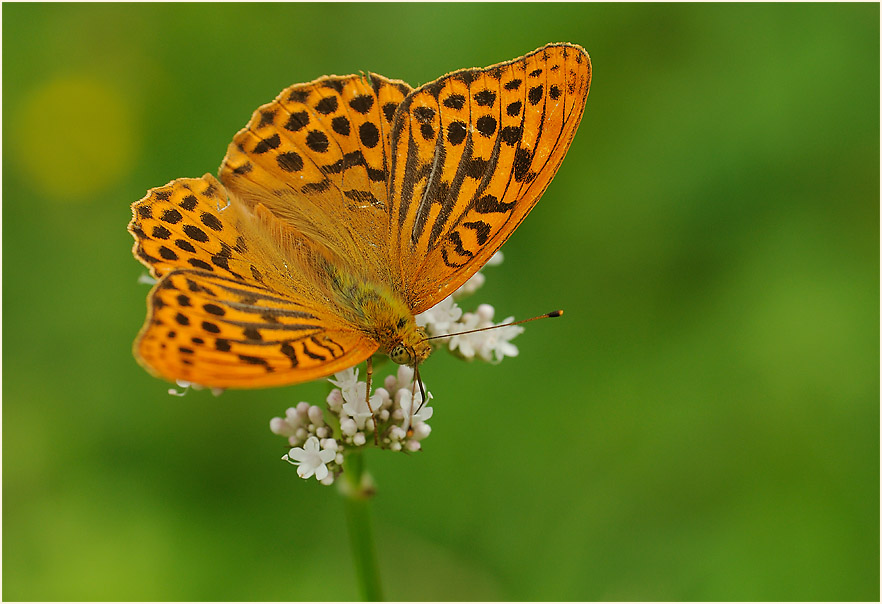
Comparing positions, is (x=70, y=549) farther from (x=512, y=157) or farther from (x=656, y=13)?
(x=656, y=13)

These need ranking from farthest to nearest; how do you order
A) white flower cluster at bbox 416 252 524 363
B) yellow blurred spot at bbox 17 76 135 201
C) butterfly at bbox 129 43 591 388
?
yellow blurred spot at bbox 17 76 135 201
white flower cluster at bbox 416 252 524 363
butterfly at bbox 129 43 591 388

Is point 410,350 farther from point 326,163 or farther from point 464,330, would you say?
point 326,163

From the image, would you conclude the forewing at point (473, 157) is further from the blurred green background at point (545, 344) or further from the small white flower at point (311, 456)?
the blurred green background at point (545, 344)

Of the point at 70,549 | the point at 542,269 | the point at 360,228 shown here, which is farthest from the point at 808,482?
the point at 70,549

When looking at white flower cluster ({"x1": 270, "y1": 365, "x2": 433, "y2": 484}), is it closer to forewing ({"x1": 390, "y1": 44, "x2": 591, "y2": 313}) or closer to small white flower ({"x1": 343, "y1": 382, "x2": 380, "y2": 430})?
small white flower ({"x1": 343, "y1": 382, "x2": 380, "y2": 430})

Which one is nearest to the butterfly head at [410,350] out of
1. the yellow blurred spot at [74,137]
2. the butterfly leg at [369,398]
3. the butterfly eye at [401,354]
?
the butterfly eye at [401,354]

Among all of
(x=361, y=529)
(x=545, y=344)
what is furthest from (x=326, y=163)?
(x=545, y=344)

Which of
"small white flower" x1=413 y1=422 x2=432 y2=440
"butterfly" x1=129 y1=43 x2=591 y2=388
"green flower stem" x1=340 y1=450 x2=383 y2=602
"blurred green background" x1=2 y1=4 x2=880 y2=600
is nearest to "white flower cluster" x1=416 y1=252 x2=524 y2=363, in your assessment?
"butterfly" x1=129 y1=43 x2=591 y2=388
